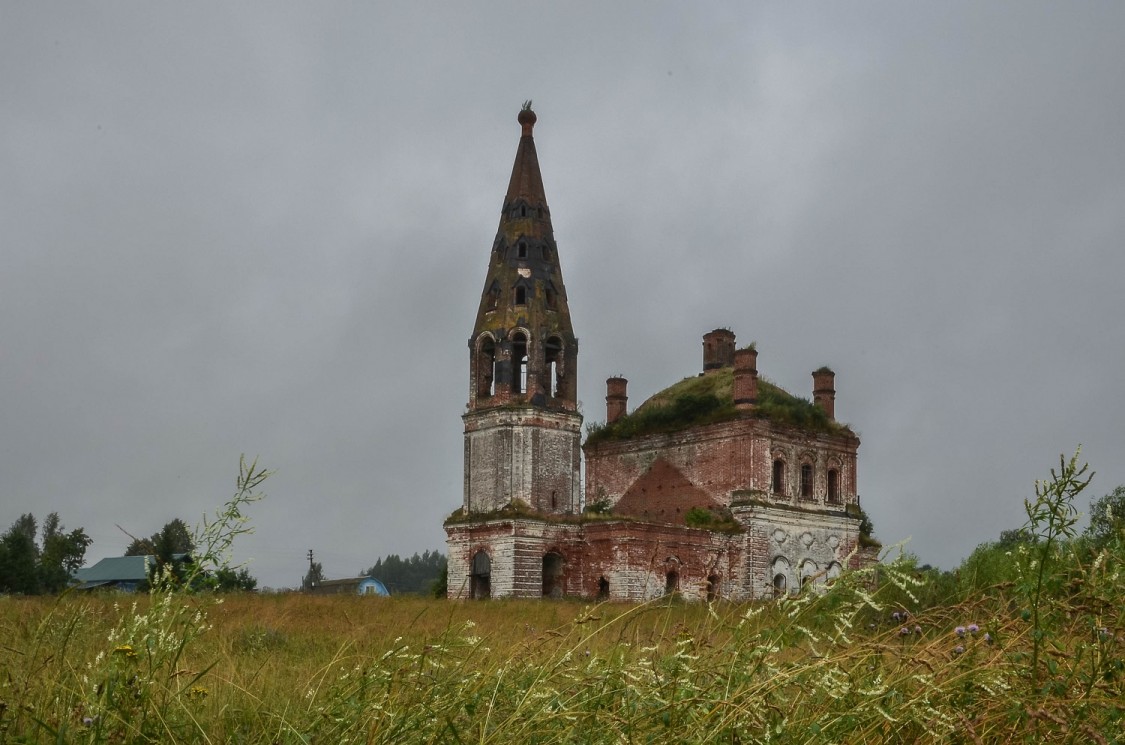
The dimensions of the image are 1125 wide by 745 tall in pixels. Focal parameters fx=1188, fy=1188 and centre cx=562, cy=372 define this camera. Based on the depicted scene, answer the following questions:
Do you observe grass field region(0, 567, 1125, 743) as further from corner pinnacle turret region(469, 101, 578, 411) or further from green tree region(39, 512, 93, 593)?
green tree region(39, 512, 93, 593)

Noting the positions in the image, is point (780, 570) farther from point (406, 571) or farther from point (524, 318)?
point (406, 571)

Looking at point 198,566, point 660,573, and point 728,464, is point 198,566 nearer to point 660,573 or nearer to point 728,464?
point 660,573

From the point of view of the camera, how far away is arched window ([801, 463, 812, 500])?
106ft

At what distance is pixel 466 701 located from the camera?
11.9 feet

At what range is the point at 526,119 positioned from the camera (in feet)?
105

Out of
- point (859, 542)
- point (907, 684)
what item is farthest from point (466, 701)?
point (859, 542)

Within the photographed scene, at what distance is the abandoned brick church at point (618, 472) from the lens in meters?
28.7

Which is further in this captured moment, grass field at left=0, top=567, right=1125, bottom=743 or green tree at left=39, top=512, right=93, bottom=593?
green tree at left=39, top=512, right=93, bottom=593

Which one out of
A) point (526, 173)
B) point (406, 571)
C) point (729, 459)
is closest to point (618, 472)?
point (729, 459)

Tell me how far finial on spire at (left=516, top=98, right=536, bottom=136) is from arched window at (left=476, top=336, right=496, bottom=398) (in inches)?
238

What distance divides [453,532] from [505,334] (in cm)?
512

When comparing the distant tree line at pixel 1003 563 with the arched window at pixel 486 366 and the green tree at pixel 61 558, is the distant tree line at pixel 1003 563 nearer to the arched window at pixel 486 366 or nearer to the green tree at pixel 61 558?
the arched window at pixel 486 366

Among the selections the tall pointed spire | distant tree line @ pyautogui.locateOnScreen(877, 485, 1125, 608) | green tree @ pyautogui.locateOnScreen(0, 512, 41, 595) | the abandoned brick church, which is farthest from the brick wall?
green tree @ pyautogui.locateOnScreen(0, 512, 41, 595)

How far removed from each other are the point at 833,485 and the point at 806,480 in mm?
1123
